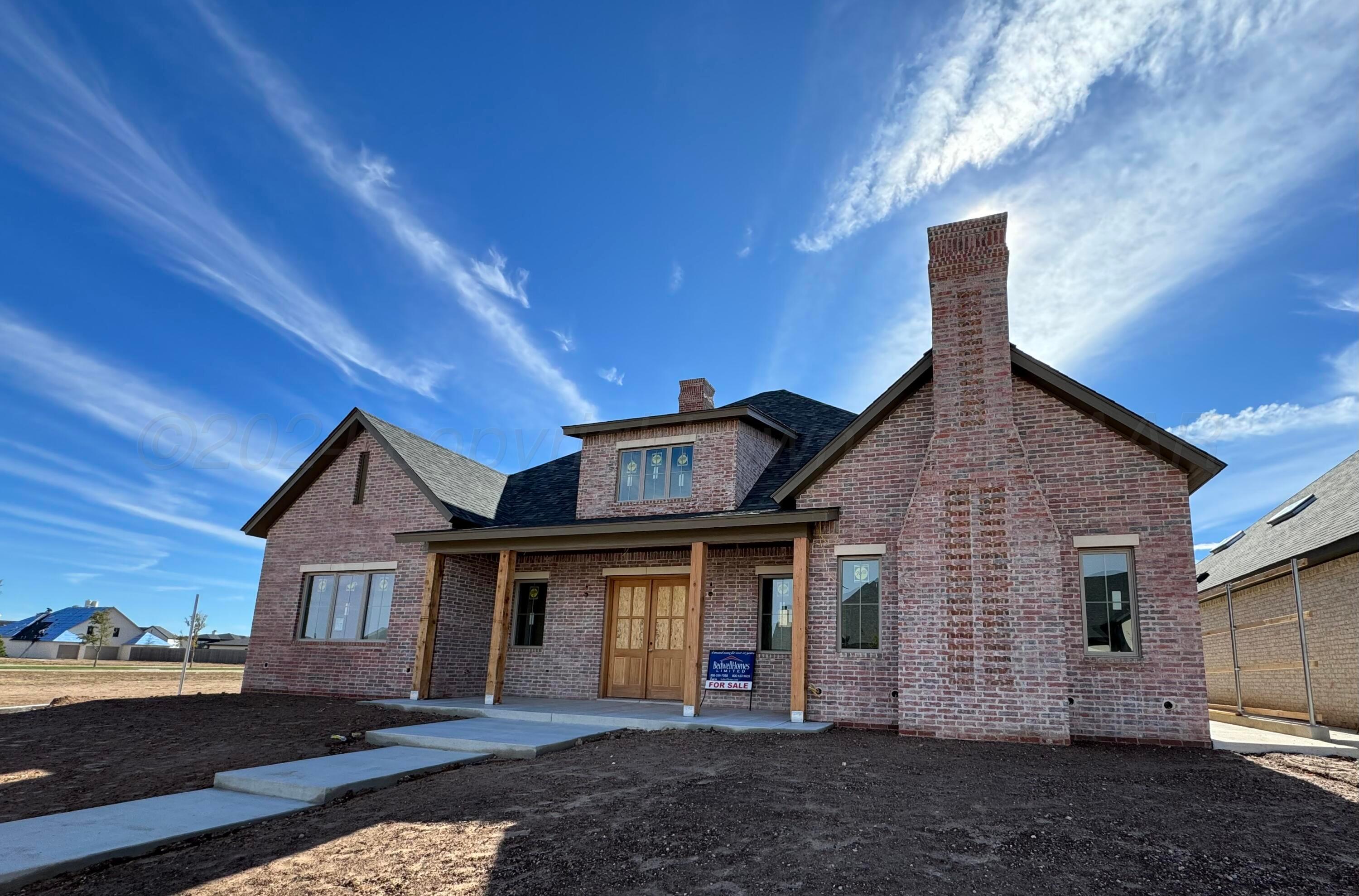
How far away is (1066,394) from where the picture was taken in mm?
10477

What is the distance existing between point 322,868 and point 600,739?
500cm

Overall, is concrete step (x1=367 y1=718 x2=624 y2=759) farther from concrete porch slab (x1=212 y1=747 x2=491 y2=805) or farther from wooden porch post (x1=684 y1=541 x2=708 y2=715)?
wooden porch post (x1=684 y1=541 x2=708 y2=715)

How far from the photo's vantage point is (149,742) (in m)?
9.63

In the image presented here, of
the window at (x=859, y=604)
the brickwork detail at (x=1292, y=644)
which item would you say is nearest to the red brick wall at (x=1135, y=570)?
the window at (x=859, y=604)

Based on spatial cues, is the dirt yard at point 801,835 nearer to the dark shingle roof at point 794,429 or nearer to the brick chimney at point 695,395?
the dark shingle roof at point 794,429

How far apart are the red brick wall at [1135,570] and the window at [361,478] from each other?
12621 mm

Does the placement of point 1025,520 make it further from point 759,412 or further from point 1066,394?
point 759,412

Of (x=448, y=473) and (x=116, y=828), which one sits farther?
(x=448, y=473)

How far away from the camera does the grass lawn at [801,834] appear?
458 cm

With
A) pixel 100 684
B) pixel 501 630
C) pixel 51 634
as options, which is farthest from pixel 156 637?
pixel 501 630

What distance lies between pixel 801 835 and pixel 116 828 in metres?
4.89

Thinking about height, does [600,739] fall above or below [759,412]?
below

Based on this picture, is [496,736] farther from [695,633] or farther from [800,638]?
[800,638]

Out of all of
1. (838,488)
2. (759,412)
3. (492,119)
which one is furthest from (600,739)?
(492,119)
